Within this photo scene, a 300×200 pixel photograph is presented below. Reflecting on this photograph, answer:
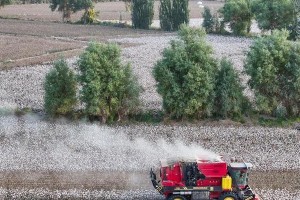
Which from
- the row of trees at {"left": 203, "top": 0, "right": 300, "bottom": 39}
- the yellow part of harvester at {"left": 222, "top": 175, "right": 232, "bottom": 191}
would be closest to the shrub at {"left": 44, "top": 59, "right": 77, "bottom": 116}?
the yellow part of harvester at {"left": 222, "top": 175, "right": 232, "bottom": 191}

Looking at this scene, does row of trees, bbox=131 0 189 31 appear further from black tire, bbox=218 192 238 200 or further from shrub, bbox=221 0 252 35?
black tire, bbox=218 192 238 200

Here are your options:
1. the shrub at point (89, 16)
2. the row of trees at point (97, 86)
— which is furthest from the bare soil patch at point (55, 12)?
the row of trees at point (97, 86)

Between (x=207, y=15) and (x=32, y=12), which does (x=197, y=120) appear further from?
(x=32, y=12)

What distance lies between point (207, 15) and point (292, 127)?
177 ft

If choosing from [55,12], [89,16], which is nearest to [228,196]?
[89,16]

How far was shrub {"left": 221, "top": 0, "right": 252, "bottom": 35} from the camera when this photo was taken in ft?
285

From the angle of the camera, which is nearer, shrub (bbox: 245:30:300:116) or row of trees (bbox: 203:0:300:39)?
shrub (bbox: 245:30:300:116)

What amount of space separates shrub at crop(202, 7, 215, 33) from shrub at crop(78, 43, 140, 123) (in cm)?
5266

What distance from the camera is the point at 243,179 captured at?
25.1 meters

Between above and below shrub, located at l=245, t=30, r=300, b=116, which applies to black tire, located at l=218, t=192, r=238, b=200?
below

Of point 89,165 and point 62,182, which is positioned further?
point 89,165

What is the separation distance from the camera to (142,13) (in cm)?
9675

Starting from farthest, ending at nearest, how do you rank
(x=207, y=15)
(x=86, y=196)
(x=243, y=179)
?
1. (x=207, y=15)
2. (x=86, y=196)
3. (x=243, y=179)

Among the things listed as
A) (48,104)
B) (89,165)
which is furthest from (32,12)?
(89,165)
